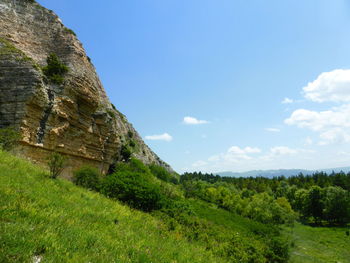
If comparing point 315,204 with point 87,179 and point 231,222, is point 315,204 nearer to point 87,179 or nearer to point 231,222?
point 231,222

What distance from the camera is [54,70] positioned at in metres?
24.1

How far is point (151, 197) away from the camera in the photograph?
752 inches

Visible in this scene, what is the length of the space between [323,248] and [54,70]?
45.4m

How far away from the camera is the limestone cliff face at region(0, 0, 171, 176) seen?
797 inches

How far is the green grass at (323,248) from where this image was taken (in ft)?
86.5

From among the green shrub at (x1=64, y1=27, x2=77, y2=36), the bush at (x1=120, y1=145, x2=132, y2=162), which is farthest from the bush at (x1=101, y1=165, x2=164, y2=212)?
the green shrub at (x1=64, y1=27, x2=77, y2=36)

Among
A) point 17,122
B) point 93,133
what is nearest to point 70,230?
point 17,122

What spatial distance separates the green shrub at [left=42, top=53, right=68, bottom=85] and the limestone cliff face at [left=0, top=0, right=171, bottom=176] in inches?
23.8

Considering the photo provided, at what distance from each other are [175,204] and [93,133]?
14.1 m

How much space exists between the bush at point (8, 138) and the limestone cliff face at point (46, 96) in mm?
1535

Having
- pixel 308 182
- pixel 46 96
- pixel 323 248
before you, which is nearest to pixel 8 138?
pixel 46 96

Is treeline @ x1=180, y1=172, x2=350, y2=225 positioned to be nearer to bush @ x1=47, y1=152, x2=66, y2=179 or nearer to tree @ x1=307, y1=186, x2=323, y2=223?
tree @ x1=307, y1=186, x2=323, y2=223

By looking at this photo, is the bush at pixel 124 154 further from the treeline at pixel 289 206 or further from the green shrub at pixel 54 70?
the treeline at pixel 289 206

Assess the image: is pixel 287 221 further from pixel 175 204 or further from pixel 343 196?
pixel 175 204
